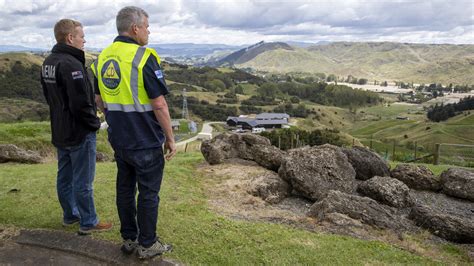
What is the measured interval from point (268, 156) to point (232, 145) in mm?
1582

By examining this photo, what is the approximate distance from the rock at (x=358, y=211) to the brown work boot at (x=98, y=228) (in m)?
3.97

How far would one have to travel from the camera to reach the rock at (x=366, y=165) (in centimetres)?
1177

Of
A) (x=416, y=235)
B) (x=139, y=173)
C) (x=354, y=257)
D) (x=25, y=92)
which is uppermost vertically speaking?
(x=139, y=173)

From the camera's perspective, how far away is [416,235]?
7.43 metres

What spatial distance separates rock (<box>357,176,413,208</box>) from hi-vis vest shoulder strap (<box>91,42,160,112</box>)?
7.14 meters

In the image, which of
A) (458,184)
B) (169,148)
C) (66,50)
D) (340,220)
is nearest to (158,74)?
(169,148)

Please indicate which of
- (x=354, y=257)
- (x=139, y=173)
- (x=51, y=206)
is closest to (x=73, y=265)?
(x=139, y=173)

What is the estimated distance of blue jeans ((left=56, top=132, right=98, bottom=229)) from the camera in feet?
17.7

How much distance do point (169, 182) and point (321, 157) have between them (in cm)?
404

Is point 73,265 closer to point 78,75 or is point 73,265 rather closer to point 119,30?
point 78,75

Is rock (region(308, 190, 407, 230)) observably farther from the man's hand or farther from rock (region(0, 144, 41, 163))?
rock (region(0, 144, 41, 163))

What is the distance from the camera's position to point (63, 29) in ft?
16.7

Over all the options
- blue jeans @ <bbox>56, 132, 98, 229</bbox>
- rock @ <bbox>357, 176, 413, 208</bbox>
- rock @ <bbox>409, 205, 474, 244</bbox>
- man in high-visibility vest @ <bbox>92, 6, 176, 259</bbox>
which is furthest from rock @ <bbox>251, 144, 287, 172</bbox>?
man in high-visibility vest @ <bbox>92, 6, 176, 259</bbox>

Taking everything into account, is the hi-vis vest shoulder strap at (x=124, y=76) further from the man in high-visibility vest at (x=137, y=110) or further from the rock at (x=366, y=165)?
the rock at (x=366, y=165)
